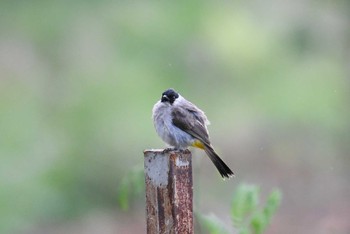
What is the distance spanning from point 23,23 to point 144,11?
238cm

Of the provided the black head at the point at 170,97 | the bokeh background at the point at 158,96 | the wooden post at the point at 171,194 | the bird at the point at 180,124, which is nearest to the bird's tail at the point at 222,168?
the bird at the point at 180,124

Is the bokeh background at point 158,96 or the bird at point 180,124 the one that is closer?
the bird at point 180,124

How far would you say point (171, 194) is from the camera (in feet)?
13.5

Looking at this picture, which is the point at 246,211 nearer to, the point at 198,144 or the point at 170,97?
the point at 198,144

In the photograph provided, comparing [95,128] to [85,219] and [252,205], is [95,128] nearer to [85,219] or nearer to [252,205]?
[85,219]

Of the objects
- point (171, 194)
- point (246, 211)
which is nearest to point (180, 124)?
point (246, 211)

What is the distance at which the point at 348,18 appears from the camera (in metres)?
15.4

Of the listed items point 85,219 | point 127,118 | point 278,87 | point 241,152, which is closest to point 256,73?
point 278,87

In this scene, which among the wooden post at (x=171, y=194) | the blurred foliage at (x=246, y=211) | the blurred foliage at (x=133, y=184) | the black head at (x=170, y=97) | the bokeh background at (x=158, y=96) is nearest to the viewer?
the wooden post at (x=171, y=194)

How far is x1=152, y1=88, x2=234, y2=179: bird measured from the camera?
6.36 meters

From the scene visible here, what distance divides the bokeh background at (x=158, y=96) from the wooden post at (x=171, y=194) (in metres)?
10.7

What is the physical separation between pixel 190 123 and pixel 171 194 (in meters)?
2.27

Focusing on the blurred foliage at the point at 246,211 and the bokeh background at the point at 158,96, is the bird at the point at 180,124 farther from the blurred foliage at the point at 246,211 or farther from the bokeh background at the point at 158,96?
the bokeh background at the point at 158,96

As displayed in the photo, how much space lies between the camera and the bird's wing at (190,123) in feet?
20.8
